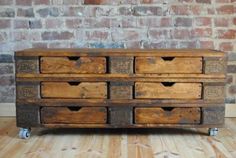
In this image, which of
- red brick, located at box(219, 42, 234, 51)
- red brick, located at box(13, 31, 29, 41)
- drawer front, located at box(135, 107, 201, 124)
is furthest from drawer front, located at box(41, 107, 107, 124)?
red brick, located at box(219, 42, 234, 51)

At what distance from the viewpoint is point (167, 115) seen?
6.84ft

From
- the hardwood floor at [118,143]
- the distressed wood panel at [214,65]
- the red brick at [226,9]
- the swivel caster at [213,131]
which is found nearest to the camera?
the hardwood floor at [118,143]

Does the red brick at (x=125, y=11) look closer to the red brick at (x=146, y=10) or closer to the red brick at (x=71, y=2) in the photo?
the red brick at (x=146, y=10)

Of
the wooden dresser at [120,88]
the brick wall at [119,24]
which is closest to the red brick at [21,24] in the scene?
the brick wall at [119,24]

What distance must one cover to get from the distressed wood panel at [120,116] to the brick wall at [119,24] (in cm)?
64

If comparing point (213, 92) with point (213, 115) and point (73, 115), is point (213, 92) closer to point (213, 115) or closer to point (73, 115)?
point (213, 115)

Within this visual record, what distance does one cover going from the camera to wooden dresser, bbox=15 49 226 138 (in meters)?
2.04

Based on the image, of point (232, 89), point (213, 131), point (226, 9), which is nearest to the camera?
point (213, 131)

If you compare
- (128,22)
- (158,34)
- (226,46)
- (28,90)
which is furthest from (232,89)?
(28,90)

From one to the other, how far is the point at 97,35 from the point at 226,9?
0.99m

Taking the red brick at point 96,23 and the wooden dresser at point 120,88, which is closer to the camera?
the wooden dresser at point 120,88

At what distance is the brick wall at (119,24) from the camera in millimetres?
2512

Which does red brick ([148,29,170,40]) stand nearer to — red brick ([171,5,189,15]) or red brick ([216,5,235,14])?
red brick ([171,5,189,15])

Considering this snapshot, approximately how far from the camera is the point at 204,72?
6.72 ft
